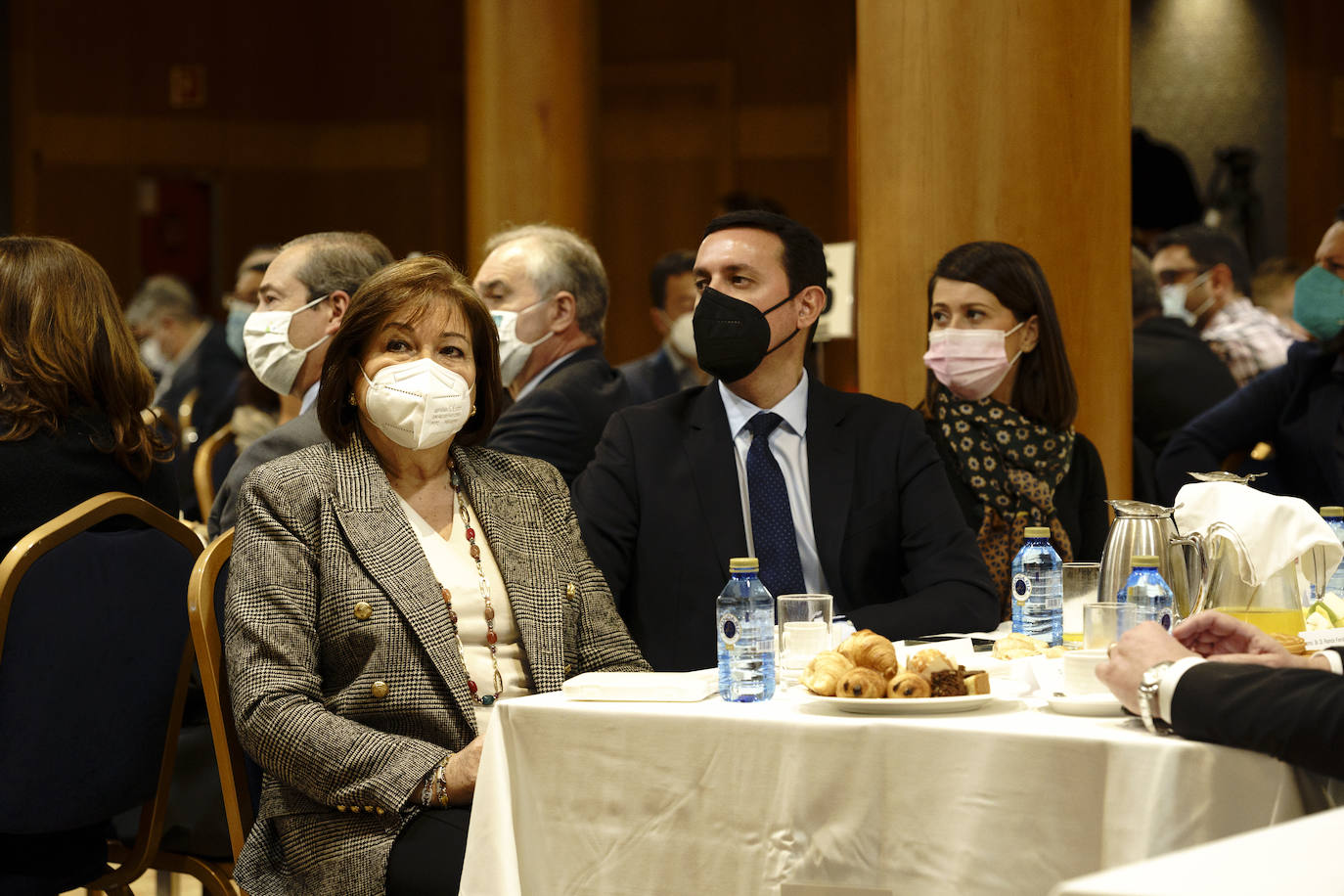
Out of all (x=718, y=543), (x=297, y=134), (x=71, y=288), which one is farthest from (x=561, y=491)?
(x=297, y=134)

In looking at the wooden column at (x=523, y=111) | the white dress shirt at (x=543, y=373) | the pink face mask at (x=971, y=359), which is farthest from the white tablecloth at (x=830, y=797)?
the wooden column at (x=523, y=111)

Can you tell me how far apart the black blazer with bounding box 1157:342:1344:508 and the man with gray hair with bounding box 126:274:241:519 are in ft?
11.0

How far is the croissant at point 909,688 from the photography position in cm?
189

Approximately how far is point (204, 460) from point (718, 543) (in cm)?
293

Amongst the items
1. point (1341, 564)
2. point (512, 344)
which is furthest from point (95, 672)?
point (1341, 564)

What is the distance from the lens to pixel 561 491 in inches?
111

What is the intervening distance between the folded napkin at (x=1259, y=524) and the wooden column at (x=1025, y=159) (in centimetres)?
182

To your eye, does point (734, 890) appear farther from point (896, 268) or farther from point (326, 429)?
point (896, 268)

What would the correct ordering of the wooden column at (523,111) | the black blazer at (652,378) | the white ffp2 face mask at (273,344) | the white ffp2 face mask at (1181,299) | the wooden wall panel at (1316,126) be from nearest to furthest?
the white ffp2 face mask at (273,344), the black blazer at (652,378), the white ffp2 face mask at (1181,299), the wooden column at (523,111), the wooden wall panel at (1316,126)

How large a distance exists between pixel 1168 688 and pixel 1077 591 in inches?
29.3

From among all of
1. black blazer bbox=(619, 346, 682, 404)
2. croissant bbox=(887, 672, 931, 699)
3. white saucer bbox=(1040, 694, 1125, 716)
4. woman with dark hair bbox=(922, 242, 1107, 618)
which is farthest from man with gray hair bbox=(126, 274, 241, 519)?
white saucer bbox=(1040, 694, 1125, 716)

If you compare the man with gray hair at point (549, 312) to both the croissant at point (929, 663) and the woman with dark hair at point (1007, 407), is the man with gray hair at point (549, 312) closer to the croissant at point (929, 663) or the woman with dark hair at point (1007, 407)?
the woman with dark hair at point (1007, 407)

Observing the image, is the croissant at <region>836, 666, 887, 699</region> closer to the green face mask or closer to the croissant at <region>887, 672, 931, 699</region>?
the croissant at <region>887, 672, 931, 699</region>

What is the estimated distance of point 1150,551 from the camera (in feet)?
7.32
